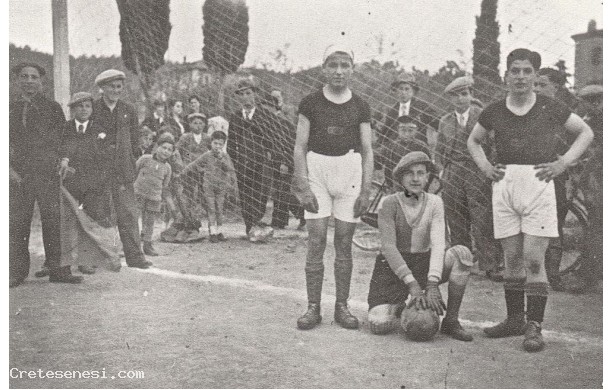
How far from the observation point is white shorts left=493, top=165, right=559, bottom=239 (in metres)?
3.36

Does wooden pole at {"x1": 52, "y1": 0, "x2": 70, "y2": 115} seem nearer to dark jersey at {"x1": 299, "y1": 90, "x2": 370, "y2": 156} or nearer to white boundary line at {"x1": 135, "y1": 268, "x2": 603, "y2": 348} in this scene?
white boundary line at {"x1": 135, "y1": 268, "x2": 603, "y2": 348}

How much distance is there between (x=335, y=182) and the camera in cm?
364

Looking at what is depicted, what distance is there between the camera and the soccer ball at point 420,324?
3352mm

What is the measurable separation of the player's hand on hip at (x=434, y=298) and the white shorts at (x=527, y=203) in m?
0.53

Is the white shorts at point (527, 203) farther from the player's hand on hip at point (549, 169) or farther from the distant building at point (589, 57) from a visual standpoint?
the distant building at point (589, 57)

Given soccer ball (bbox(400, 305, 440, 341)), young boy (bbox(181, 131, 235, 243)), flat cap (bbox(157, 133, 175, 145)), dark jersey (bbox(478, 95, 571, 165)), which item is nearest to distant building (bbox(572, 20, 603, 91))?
dark jersey (bbox(478, 95, 571, 165))

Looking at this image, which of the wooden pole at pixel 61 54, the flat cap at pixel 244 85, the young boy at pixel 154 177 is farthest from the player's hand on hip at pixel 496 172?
the wooden pole at pixel 61 54

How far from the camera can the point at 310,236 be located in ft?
12.1

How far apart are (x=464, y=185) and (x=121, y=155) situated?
245 centimetres

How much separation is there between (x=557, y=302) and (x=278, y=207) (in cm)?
201

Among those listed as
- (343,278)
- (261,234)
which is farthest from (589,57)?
(261,234)

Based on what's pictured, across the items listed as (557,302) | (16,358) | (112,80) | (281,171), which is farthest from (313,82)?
(16,358)

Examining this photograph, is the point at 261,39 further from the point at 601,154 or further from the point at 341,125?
the point at 601,154

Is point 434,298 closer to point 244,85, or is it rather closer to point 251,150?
point 251,150
